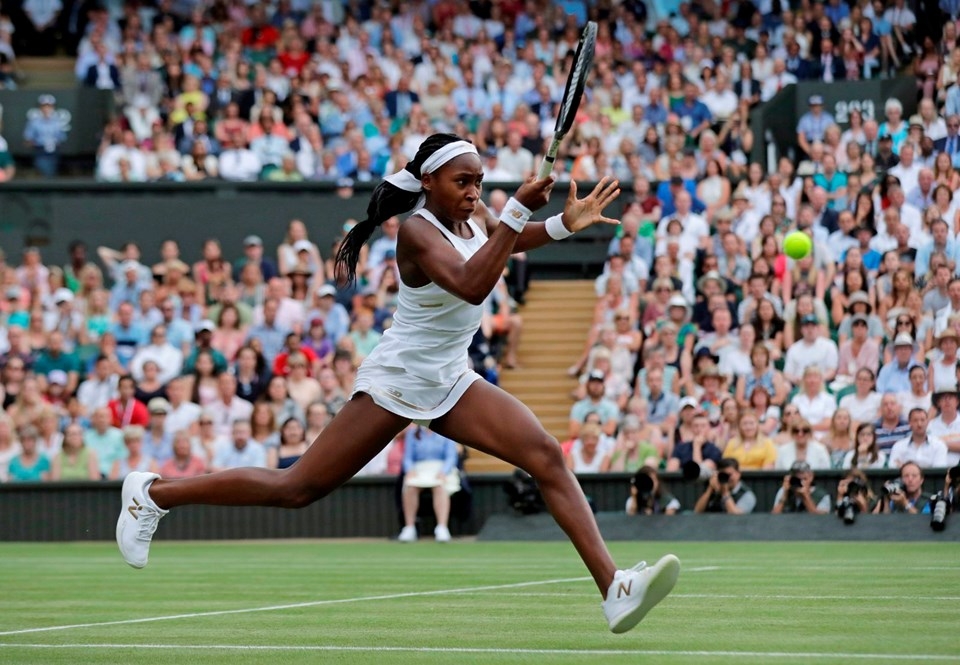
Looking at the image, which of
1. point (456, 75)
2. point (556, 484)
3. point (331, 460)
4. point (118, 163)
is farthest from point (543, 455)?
point (456, 75)

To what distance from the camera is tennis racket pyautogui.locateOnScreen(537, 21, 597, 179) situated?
247 inches

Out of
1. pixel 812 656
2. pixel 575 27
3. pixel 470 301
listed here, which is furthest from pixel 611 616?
pixel 575 27

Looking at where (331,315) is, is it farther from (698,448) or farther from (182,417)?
(698,448)

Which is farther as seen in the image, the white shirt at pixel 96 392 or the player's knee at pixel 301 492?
the white shirt at pixel 96 392

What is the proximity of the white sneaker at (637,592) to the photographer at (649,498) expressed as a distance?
934cm

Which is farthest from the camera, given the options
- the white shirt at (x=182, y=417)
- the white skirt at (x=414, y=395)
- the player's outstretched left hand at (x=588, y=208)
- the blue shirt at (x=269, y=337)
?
the blue shirt at (x=269, y=337)

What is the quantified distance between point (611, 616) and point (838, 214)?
528 inches

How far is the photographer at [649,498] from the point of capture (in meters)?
15.4

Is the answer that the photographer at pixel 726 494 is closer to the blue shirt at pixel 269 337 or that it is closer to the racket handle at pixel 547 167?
the blue shirt at pixel 269 337

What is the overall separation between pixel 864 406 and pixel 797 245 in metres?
2.23

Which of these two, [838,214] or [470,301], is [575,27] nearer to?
[838,214]

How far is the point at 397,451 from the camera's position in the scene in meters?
17.6

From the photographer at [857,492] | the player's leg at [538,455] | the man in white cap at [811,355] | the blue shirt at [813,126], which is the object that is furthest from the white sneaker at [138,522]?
the blue shirt at [813,126]

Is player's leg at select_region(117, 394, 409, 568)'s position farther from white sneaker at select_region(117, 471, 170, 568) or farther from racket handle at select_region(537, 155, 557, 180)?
racket handle at select_region(537, 155, 557, 180)
